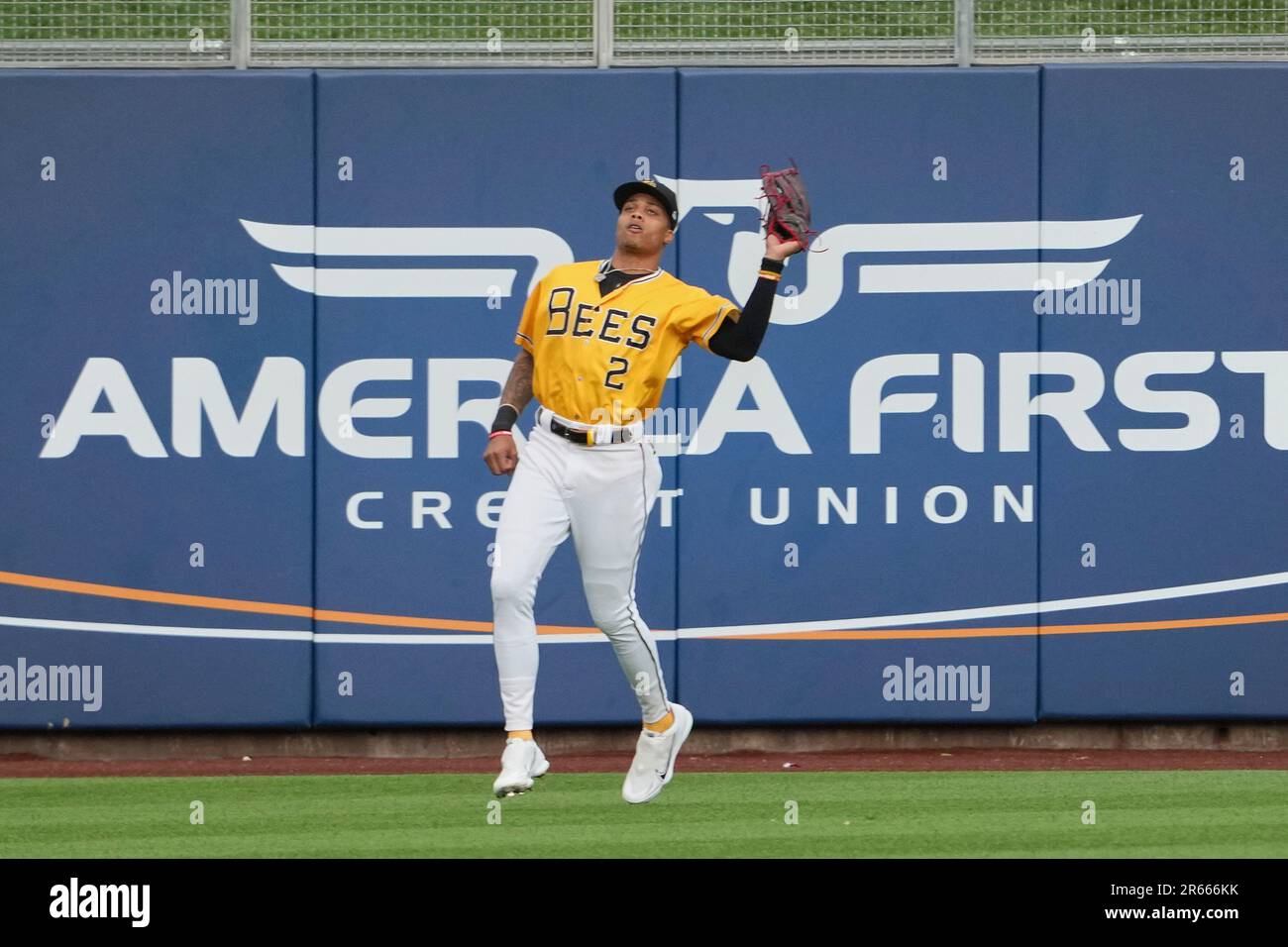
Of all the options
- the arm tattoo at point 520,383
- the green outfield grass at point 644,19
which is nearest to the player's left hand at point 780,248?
the arm tattoo at point 520,383

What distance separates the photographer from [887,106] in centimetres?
777

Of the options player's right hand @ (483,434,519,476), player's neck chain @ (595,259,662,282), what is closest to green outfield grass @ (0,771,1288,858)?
player's right hand @ (483,434,519,476)

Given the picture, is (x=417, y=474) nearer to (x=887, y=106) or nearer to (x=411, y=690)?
(x=411, y=690)

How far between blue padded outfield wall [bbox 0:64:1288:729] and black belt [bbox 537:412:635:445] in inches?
70.3

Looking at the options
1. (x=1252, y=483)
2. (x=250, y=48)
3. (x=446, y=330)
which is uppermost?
(x=250, y=48)

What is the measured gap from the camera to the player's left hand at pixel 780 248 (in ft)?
19.0

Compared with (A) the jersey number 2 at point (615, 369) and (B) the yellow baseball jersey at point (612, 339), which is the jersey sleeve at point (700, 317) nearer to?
(B) the yellow baseball jersey at point (612, 339)

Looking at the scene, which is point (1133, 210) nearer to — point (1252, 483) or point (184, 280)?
point (1252, 483)

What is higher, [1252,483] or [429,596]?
[1252,483]

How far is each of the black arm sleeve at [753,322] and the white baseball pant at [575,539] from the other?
1.42ft

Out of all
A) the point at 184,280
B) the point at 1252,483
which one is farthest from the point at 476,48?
the point at 1252,483

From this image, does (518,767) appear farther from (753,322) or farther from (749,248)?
(749,248)

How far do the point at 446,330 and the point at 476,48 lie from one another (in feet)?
3.99
